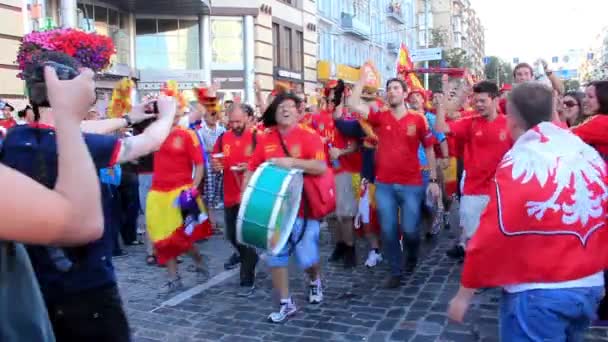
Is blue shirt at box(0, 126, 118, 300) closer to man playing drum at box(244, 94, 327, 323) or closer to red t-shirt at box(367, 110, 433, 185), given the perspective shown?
man playing drum at box(244, 94, 327, 323)

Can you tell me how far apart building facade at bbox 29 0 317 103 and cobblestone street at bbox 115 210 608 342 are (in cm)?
1542

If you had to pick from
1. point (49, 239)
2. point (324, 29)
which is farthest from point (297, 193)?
point (324, 29)

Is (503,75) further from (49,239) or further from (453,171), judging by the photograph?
(49,239)

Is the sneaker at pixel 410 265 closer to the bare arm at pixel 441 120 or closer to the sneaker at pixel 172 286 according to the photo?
the bare arm at pixel 441 120

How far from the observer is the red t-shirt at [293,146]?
5605 mm

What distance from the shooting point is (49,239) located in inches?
52.0

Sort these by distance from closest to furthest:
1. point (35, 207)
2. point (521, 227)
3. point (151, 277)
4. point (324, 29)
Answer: point (35, 207)
point (521, 227)
point (151, 277)
point (324, 29)

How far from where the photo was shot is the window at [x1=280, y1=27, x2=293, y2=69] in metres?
26.8

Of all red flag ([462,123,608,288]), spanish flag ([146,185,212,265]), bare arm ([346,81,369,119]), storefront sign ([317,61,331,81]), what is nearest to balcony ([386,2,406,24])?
storefront sign ([317,61,331,81])

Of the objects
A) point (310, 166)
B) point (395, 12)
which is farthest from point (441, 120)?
point (395, 12)

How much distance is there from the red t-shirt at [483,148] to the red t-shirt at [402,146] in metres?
0.57

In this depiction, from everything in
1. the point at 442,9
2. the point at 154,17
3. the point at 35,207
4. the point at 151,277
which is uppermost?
the point at 442,9

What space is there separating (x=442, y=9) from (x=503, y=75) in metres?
13.1

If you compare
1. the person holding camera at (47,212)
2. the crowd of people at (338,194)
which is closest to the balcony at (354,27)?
the crowd of people at (338,194)
